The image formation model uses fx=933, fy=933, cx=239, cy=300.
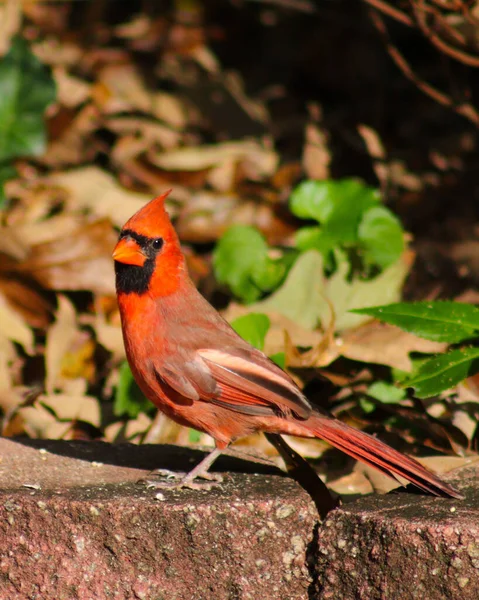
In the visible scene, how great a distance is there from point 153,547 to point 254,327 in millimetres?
1537

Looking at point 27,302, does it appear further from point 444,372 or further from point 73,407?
point 444,372

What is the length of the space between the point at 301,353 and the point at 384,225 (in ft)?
3.31

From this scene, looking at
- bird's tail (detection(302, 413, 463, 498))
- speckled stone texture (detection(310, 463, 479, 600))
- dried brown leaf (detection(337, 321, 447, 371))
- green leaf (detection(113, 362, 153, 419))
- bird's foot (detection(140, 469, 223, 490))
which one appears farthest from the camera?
green leaf (detection(113, 362, 153, 419))

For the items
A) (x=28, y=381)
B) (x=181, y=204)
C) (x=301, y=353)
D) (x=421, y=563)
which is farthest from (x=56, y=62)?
(x=421, y=563)

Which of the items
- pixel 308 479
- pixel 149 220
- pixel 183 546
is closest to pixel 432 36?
pixel 149 220

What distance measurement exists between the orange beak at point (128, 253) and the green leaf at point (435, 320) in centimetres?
89

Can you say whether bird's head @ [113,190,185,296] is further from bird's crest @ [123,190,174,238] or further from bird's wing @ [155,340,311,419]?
bird's wing @ [155,340,311,419]

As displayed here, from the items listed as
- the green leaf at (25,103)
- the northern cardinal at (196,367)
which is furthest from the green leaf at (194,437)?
the green leaf at (25,103)

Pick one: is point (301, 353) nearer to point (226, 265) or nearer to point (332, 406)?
point (332, 406)

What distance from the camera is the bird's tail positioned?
300cm

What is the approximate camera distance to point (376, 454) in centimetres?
312

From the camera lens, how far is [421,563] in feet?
8.67

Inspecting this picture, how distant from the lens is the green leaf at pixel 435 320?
3.38m

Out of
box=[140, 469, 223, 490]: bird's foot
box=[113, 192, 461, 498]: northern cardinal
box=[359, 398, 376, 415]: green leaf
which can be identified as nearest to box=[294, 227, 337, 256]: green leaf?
box=[359, 398, 376, 415]: green leaf
